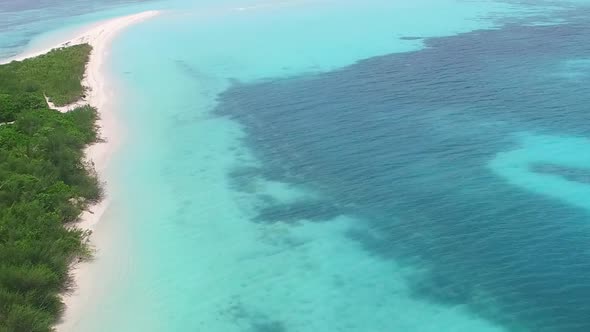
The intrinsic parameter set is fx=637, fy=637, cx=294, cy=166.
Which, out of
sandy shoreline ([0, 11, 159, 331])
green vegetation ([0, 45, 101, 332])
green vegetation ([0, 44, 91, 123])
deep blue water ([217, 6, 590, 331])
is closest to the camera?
green vegetation ([0, 45, 101, 332])

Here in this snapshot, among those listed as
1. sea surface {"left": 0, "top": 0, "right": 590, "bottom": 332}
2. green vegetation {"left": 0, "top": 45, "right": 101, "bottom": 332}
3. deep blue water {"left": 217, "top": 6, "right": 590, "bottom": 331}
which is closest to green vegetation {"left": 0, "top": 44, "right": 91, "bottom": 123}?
green vegetation {"left": 0, "top": 45, "right": 101, "bottom": 332}

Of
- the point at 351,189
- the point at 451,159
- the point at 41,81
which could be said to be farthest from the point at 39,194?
the point at 41,81

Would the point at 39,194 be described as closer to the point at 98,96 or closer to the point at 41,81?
the point at 98,96

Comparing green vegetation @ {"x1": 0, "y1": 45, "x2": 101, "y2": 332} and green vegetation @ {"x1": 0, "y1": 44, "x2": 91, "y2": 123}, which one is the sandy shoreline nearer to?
green vegetation @ {"x1": 0, "y1": 45, "x2": 101, "y2": 332}

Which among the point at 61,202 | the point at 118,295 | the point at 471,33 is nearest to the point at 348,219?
the point at 118,295

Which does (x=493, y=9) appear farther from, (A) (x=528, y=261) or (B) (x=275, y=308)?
(B) (x=275, y=308)

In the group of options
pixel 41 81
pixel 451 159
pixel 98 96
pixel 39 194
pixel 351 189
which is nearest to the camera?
pixel 39 194
